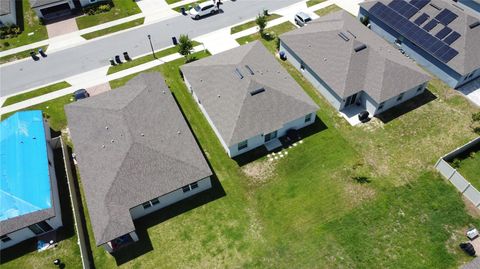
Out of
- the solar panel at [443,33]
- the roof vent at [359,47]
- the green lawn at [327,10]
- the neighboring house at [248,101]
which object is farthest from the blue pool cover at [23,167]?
the solar panel at [443,33]

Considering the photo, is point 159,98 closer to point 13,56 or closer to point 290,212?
point 290,212

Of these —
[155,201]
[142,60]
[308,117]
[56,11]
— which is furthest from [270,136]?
[56,11]

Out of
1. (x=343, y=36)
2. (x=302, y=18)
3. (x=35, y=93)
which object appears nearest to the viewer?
(x=343, y=36)

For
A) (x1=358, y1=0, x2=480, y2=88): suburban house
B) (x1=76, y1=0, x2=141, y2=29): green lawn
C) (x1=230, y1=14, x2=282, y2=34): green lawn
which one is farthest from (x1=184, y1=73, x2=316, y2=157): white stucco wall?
(x1=76, y1=0, x2=141, y2=29): green lawn

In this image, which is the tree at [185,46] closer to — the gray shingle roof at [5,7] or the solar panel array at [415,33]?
the solar panel array at [415,33]

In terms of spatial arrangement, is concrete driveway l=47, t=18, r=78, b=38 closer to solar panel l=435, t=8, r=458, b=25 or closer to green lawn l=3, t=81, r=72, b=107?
green lawn l=3, t=81, r=72, b=107

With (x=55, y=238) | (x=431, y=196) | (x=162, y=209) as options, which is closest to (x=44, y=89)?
(x=55, y=238)

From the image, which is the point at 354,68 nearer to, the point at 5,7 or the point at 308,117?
the point at 308,117
